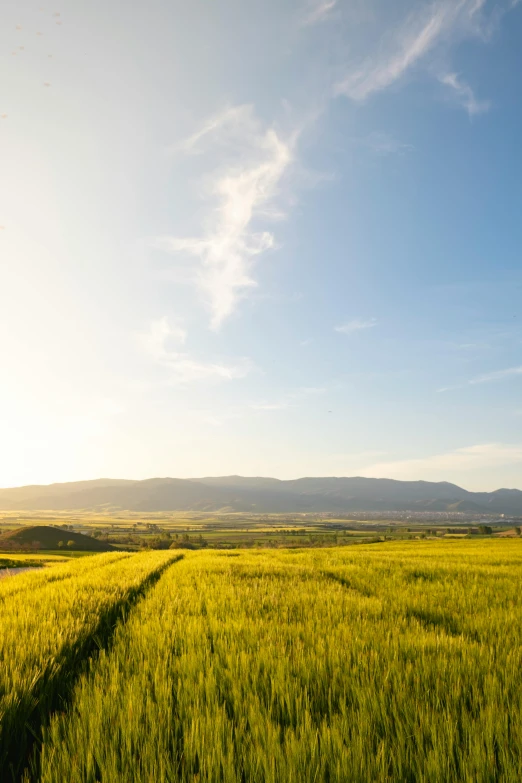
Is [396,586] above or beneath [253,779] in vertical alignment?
beneath

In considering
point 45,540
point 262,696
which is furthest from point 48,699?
point 45,540

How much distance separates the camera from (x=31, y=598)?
7273mm

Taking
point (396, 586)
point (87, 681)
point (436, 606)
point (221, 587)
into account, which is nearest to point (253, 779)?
point (87, 681)

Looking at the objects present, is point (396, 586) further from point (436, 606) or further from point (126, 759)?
point (126, 759)

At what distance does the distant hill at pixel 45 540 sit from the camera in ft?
249

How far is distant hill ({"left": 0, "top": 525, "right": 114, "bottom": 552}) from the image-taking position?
7581cm

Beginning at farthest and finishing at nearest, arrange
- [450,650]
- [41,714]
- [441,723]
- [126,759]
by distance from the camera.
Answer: [450,650]
[41,714]
[441,723]
[126,759]

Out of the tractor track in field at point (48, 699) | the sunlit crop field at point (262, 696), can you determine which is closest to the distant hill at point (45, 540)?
the tractor track in field at point (48, 699)

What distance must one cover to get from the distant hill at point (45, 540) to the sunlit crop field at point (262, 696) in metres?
80.3

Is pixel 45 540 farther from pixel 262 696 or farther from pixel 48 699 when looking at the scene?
pixel 262 696

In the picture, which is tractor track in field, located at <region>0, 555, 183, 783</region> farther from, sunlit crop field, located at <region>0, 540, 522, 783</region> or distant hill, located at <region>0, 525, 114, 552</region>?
distant hill, located at <region>0, 525, 114, 552</region>

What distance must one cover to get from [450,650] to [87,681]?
3.26m

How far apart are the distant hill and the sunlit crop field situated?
3160 inches

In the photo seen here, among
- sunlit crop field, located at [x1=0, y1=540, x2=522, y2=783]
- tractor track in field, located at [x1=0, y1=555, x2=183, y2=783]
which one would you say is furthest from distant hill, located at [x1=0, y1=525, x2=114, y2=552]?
sunlit crop field, located at [x1=0, y1=540, x2=522, y2=783]
